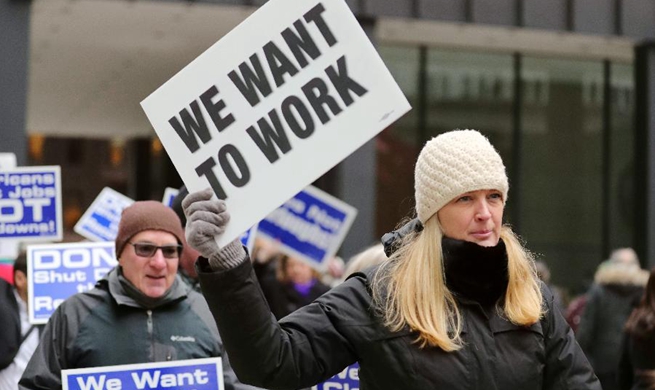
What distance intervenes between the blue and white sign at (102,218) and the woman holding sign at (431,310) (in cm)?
539

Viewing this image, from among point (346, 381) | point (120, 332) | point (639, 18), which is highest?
point (639, 18)

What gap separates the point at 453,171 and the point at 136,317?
220 centimetres

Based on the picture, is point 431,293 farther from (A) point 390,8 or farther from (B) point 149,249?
(A) point 390,8

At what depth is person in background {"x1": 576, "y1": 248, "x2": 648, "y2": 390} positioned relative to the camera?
36.0ft

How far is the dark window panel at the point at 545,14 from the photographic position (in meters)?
18.1

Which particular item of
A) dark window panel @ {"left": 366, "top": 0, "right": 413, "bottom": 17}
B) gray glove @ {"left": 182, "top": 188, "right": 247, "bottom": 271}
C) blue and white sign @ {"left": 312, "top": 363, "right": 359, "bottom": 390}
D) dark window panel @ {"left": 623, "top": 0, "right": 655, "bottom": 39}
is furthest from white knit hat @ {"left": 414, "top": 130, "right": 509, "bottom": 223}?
dark window panel @ {"left": 623, "top": 0, "right": 655, "bottom": 39}

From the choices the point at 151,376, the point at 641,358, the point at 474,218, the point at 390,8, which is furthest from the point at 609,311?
the point at 474,218

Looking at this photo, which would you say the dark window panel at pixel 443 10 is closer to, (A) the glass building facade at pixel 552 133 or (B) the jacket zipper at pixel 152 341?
(A) the glass building facade at pixel 552 133

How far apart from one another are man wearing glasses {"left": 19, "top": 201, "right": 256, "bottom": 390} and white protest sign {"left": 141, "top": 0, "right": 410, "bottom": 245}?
6.25 feet

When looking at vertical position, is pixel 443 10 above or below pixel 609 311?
above

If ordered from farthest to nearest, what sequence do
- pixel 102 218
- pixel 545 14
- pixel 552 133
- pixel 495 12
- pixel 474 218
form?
pixel 552 133, pixel 545 14, pixel 495 12, pixel 102 218, pixel 474 218

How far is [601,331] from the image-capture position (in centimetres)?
1110

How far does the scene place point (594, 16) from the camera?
18.5 metres

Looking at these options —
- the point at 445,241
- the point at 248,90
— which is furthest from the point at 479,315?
the point at 248,90
